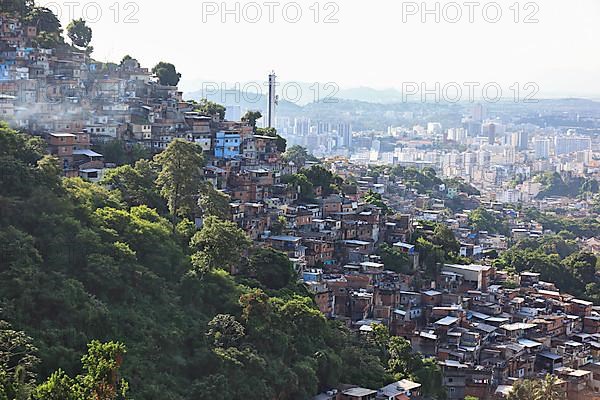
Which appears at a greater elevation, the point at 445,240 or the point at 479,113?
the point at 479,113

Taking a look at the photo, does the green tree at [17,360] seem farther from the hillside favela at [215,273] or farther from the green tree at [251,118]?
the green tree at [251,118]

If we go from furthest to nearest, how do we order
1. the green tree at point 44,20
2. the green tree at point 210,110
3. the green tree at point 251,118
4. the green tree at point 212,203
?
1. the green tree at point 251,118
2. the green tree at point 210,110
3. the green tree at point 44,20
4. the green tree at point 212,203

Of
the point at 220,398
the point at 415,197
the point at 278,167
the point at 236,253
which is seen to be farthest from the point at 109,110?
the point at 415,197

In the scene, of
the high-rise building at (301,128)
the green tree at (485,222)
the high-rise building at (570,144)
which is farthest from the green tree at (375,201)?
the high-rise building at (570,144)

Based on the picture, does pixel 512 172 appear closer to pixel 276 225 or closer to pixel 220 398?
pixel 276 225

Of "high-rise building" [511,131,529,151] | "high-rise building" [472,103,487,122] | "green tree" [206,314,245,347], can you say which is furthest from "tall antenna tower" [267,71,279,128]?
"high-rise building" [472,103,487,122]

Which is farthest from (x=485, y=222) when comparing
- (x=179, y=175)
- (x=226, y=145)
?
(x=179, y=175)

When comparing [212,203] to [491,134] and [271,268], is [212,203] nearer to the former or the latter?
[271,268]
